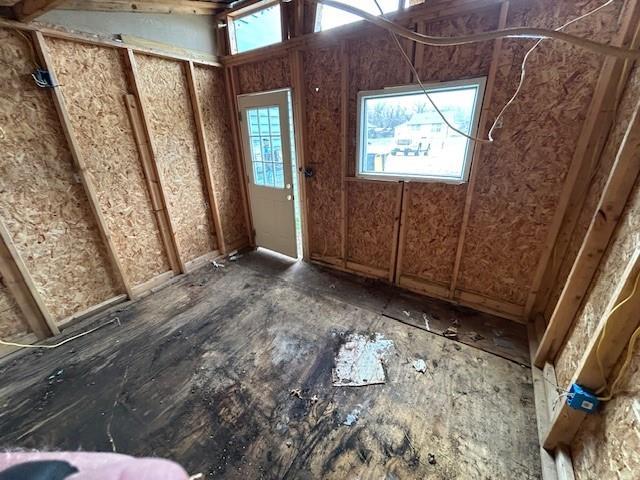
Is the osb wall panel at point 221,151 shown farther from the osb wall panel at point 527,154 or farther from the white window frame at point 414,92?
the osb wall panel at point 527,154

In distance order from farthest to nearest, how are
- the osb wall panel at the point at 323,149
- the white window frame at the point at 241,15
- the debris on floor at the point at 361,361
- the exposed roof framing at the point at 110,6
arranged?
the white window frame at the point at 241,15, the osb wall panel at the point at 323,149, the debris on floor at the point at 361,361, the exposed roof framing at the point at 110,6

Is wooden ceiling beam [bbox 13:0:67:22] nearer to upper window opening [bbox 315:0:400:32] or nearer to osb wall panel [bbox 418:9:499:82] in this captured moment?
upper window opening [bbox 315:0:400:32]

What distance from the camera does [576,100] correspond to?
1.82 metres

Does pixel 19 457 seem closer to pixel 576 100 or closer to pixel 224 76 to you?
pixel 576 100

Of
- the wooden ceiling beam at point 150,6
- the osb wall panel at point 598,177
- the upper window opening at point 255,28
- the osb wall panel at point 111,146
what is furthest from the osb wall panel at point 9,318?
the osb wall panel at point 598,177

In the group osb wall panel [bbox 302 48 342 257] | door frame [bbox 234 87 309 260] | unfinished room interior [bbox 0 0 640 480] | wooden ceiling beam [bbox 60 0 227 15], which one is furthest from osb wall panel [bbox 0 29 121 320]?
osb wall panel [bbox 302 48 342 257]

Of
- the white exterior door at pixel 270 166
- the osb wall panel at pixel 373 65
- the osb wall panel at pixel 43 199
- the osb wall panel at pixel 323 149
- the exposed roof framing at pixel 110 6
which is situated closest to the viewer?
the exposed roof framing at pixel 110 6

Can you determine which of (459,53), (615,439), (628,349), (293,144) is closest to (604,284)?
(628,349)

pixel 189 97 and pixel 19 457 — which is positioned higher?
pixel 189 97

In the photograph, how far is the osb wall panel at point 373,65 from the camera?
2.34 meters

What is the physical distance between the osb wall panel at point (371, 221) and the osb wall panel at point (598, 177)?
4.53ft

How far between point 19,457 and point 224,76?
148 inches

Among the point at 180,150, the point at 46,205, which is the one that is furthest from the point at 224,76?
the point at 46,205

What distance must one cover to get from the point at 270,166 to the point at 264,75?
1022 mm
